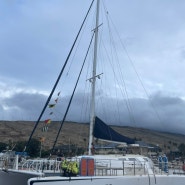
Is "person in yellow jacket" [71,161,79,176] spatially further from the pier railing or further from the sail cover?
the sail cover

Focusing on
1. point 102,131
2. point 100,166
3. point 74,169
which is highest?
point 102,131

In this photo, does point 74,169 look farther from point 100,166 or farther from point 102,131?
point 102,131

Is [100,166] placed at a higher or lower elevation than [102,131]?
lower

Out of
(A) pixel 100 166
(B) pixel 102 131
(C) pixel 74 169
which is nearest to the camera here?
(C) pixel 74 169

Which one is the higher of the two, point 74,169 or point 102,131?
point 102,131

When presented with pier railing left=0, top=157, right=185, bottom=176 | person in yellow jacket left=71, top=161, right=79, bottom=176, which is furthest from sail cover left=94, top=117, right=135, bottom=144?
person in yellow jacket left=71, top=161, right=79, bottom=176

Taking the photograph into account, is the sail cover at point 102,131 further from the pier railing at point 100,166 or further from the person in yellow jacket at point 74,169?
the person in yellow jacket at point 74,169

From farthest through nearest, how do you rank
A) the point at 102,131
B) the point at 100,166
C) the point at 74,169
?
the point at 102,131 < the point at 100,166 < the point at 74,169

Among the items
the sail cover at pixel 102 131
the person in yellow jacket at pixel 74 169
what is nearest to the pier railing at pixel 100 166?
the person in yellow jacket at pixel 74 169

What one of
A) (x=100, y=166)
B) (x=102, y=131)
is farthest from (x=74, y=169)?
(x=102, y=131)

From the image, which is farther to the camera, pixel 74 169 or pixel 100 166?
pixel 100 166

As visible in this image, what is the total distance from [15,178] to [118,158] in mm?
6692

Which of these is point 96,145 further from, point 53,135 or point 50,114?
point 53,135

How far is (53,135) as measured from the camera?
87188 mm
